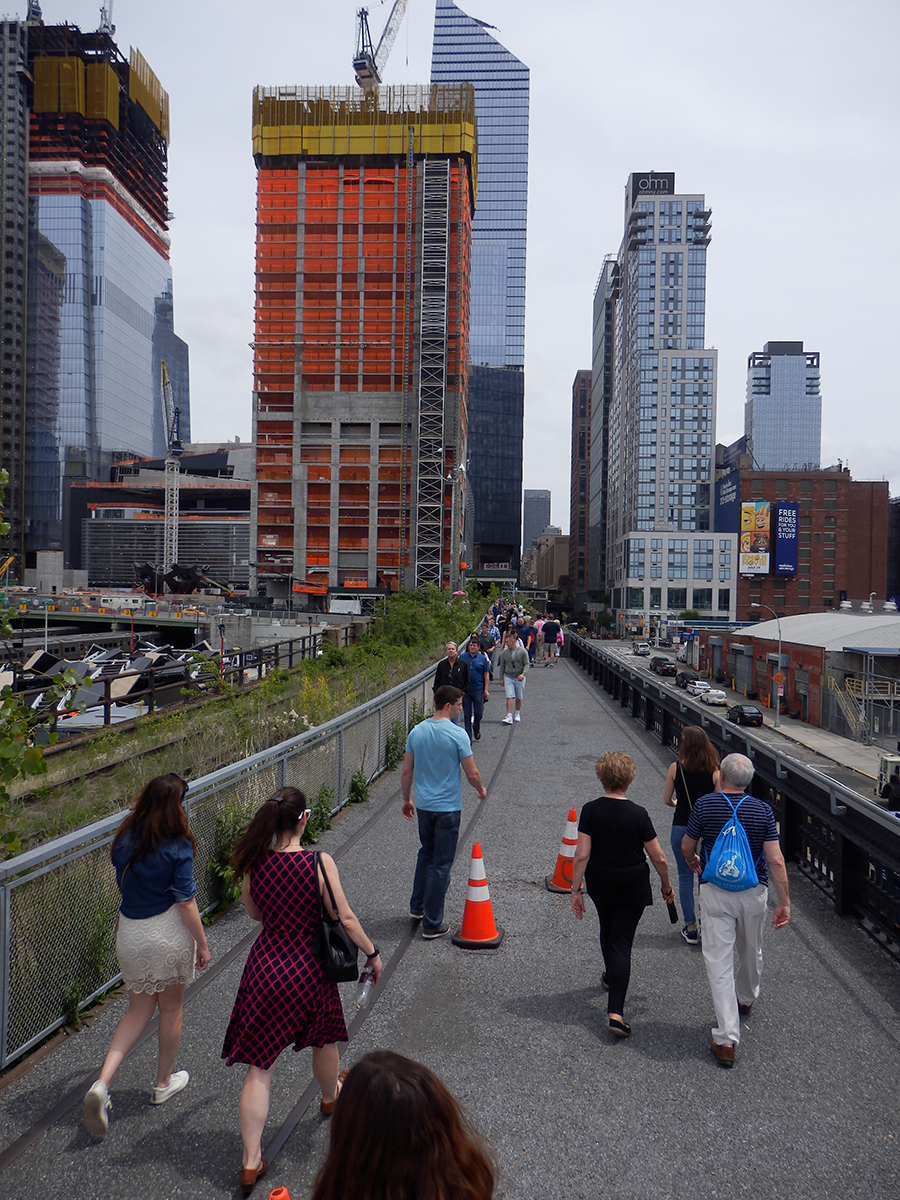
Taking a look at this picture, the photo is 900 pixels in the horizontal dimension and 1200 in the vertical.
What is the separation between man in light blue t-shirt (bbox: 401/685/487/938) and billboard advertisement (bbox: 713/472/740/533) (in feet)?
431

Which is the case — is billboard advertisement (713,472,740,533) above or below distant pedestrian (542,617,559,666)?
above

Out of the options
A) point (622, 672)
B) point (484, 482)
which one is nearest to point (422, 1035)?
point (622, 672)

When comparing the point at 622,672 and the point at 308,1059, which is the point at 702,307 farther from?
the point at 308,1059

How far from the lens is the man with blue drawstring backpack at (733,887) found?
14.4ft

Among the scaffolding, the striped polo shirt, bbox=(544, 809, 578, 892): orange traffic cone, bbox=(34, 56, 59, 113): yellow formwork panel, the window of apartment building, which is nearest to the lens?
the striped polo shirt

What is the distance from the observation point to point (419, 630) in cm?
2152

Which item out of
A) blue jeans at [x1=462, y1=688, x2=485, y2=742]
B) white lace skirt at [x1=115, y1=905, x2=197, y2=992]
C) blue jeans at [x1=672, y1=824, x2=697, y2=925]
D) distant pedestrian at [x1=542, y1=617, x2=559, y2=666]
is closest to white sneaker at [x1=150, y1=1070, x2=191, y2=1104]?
white lace skirt at [x1=115, y1=905, x2=197, y2=992]

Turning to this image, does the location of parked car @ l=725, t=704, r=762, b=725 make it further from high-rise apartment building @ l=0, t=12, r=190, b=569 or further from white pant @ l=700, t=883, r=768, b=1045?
high-rise apartment building @ l=0, t=12, r=190, b=569

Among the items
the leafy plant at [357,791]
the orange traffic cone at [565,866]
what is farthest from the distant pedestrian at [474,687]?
the orange traffic cone at [565,866]

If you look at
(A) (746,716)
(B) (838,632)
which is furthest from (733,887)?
(B) (838,632)

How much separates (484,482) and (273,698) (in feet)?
614

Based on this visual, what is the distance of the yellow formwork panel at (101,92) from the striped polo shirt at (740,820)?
224 m

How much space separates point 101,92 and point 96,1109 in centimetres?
23111

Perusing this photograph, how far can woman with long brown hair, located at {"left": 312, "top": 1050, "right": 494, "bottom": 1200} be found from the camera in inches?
61.7
